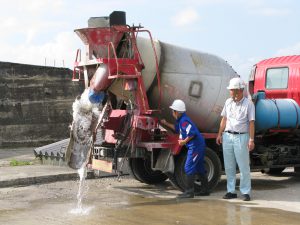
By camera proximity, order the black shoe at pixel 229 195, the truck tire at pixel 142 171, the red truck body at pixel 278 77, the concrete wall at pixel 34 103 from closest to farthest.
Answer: the black shoe at pixel 229 195 → the truck tire at pixel 142 171 → the red truck body at pixel 278 77 → the concrete wall at pixel 34 103

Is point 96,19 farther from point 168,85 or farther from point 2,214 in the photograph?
point 2,214

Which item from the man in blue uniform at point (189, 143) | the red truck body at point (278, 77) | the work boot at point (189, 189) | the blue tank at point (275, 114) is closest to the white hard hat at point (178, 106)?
the man in blue uniform at point (189, 143)

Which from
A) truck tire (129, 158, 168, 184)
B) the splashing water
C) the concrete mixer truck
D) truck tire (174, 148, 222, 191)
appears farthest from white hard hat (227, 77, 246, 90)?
the splashing water

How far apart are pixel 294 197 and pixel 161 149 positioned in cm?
233

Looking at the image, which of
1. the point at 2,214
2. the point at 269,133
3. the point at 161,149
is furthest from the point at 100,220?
the point at 269,133

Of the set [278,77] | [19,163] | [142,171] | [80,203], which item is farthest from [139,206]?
[19,163]

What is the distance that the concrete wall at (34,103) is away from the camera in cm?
1795

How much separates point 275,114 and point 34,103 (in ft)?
35.6

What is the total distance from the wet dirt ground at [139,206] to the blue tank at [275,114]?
3.82ft

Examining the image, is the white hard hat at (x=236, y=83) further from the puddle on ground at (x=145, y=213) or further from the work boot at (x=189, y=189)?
the puddle on ground at (x=145, y=213)

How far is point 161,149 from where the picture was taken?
891cm

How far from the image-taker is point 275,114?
9.84m

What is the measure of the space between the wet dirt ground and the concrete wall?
27.0ft

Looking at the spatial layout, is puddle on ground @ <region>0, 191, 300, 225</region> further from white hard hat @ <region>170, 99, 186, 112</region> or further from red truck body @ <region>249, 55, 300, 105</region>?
red truck body @ <region>249, 55, 300, 105</region>
